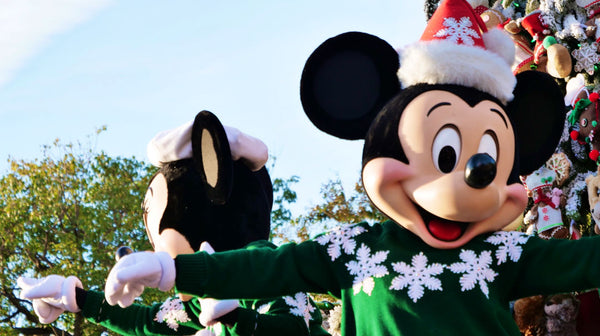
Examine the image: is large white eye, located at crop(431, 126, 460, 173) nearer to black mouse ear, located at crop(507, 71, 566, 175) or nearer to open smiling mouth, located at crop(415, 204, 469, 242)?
open smiling mouth, located at crop(415, 204, 469, 242)

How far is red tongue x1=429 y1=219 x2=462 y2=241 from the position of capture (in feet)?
10.2

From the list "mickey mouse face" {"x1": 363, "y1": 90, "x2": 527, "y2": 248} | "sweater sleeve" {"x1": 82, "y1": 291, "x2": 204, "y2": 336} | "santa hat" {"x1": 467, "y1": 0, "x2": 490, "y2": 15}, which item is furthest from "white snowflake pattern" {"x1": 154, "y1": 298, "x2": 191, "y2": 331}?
"santa hat" {"x1": 467, "y1": 0, "x2": 490, "y2": 15}

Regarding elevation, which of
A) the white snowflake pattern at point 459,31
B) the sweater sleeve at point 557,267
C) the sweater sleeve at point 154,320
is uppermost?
the white snowflake pattern at point 459,31

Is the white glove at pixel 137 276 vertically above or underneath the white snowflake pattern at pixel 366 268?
underneath

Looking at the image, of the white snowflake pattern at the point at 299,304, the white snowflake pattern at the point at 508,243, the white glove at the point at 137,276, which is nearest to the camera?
the white glove at the point at 137,276

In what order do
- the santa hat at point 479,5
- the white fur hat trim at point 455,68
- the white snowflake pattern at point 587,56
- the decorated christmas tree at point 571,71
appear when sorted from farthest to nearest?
the santa hat at point 479,5, the white snowflake pattern at point 587,56, the decorated christmas tree at point 571,71, the white fur hat trim at point 455,68

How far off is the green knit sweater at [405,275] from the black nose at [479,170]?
32 centimetres

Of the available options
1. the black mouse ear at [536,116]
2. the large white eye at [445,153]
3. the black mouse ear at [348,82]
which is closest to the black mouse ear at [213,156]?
the black mouse ear at [348,82]

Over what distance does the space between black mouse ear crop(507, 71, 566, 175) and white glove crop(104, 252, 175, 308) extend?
1.49m

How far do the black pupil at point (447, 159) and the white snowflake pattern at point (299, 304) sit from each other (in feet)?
3.36

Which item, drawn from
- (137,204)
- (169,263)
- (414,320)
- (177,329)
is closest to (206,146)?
(177,329)

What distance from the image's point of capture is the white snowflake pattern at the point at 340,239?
10.4 feet

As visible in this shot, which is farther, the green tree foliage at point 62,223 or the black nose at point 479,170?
the green tree foliage at point 62,223

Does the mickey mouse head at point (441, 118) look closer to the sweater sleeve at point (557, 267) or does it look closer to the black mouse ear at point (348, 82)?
the black mouse ear at point (348, 82)
